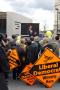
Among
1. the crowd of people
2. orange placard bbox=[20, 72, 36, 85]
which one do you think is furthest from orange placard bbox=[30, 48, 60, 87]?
the crowd of people

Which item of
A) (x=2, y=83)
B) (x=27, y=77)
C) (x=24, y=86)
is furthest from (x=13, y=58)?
(x=2, y=83)

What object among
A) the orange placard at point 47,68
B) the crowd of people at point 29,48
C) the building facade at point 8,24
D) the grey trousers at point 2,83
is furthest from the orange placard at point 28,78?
the building facade at point 8,24

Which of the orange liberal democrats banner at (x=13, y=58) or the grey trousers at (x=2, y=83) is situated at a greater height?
the grey trousers at (x=2, y=83)

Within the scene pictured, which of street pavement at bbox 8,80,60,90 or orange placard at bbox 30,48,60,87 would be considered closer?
street pavement at bbox 8,80,60,90

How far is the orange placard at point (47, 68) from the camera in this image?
1535 cm

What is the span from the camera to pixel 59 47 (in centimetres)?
1684

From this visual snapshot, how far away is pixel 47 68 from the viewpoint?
50.8 ft

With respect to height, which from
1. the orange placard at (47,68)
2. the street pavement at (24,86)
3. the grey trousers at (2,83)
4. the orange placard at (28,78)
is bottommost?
the street pavement at (24,86)

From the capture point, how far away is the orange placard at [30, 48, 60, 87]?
1535cm

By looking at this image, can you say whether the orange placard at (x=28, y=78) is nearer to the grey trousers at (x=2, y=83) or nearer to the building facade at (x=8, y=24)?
the grey trousers at (x=2, y=83)

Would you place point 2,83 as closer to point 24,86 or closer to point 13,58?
point 24,86

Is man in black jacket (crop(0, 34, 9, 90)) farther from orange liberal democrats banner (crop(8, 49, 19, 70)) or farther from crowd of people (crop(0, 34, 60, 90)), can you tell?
orange liberal democrats banner (crop(8, 49, 19, 70))

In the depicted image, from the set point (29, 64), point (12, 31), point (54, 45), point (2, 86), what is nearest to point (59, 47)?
point (54, 45)

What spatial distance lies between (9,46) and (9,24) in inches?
1339
